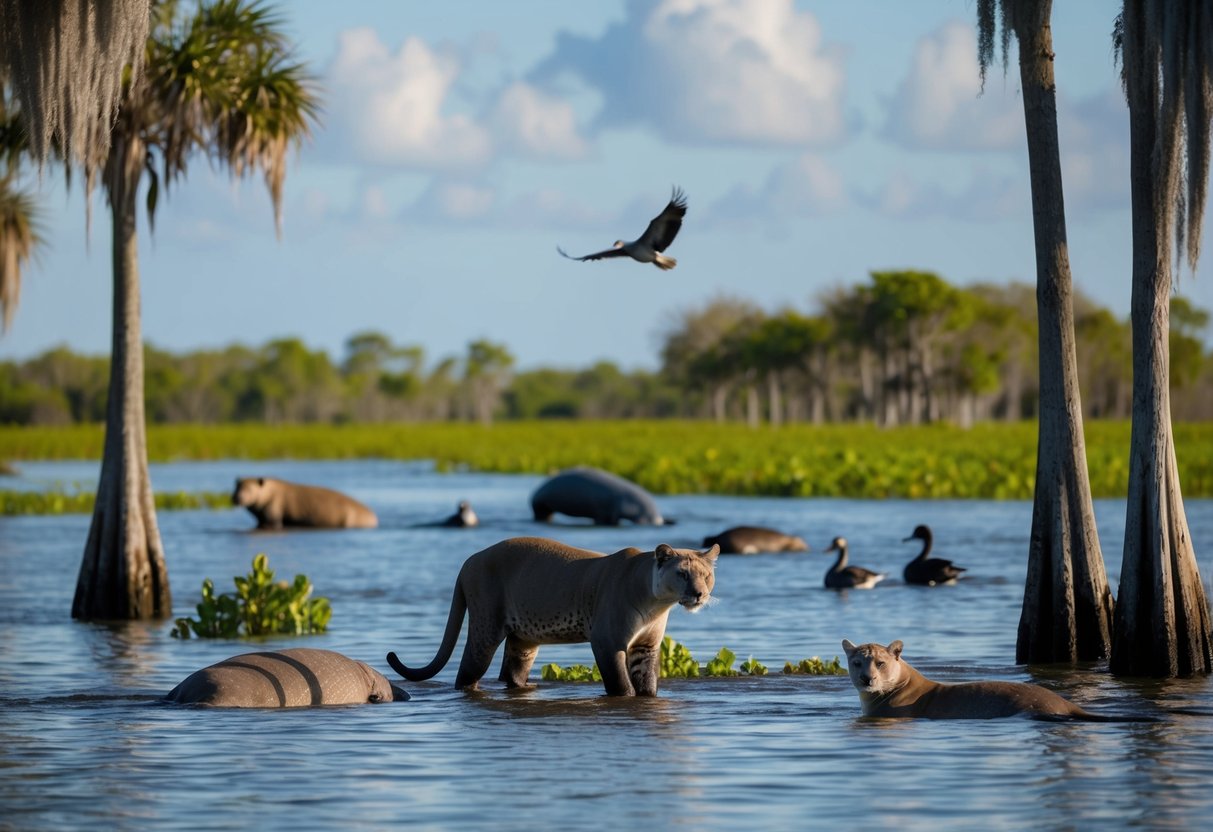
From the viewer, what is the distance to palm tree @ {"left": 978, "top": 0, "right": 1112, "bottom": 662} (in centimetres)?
1460

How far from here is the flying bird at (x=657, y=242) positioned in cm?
1214

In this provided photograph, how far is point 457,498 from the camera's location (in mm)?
46906

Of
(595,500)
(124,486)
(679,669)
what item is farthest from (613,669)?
(595,500)

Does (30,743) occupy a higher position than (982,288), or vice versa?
(982,288)

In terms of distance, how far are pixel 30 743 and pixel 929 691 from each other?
5652 mm

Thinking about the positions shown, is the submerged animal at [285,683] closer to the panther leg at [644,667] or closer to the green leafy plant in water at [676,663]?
the panther leg at [644,667]

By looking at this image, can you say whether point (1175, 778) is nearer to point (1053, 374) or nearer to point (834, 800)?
point (834, 800)

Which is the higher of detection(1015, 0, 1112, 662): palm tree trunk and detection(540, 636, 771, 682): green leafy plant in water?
detection(1015, 0, 1112, 662): palm tree trunk

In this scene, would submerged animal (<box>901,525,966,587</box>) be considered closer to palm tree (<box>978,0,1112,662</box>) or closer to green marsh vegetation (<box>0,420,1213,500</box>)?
palm tree (<box>978,0,1112,662</box>)

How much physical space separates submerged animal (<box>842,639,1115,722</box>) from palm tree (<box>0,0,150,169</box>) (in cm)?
715

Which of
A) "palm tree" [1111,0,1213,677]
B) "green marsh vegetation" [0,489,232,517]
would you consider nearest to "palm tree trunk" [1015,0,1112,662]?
"palm tree" [1111,0,1213,677]

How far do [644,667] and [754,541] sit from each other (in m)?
14.2

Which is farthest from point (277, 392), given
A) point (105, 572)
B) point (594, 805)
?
point (594, 805)

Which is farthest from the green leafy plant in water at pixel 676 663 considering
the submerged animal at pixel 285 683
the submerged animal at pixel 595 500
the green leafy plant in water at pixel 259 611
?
the submerged animal at pixel 595 500
